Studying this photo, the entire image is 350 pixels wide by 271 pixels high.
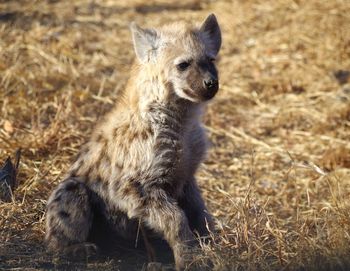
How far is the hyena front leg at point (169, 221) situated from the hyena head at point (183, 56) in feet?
2.17

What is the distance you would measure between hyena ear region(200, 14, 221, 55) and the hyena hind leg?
1276mm

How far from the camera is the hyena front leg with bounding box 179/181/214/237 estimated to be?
180 inches

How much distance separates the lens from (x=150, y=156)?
4340mm

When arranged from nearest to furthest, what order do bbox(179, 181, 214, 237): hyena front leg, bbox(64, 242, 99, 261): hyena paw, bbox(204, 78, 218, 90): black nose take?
bbox(64, 242, 99, 261): hyena paw, bbox(204, 78, 218, 90): black nose, bbox(179, 181, 214, 237): hyena front leg

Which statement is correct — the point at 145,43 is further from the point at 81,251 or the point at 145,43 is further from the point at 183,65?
the point at 81,251

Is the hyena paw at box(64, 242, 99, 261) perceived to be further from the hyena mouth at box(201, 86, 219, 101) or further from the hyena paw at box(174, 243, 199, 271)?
the hyena mouth at box(201, 86, 219, 101)

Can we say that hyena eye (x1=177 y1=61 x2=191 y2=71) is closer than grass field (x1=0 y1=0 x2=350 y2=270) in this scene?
No

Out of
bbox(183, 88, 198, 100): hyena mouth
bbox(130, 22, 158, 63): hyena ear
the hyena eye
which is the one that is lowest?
bbox(183, 88, 198, 100): hyena mouth

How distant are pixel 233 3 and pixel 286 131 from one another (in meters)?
4.07

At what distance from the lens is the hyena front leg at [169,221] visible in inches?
163

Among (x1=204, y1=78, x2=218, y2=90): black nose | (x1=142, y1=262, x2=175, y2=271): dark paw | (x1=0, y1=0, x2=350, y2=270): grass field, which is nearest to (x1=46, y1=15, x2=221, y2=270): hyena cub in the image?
(x1=204, y1=78, x2=218, y2=90): black nose

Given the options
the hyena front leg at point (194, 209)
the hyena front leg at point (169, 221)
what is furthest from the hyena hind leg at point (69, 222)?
the hyena front leg at point (194, 209)

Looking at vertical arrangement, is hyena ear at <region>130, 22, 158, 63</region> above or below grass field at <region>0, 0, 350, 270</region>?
above

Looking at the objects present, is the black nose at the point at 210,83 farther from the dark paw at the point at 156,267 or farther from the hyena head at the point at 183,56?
the dark paw at the point at 156,267
